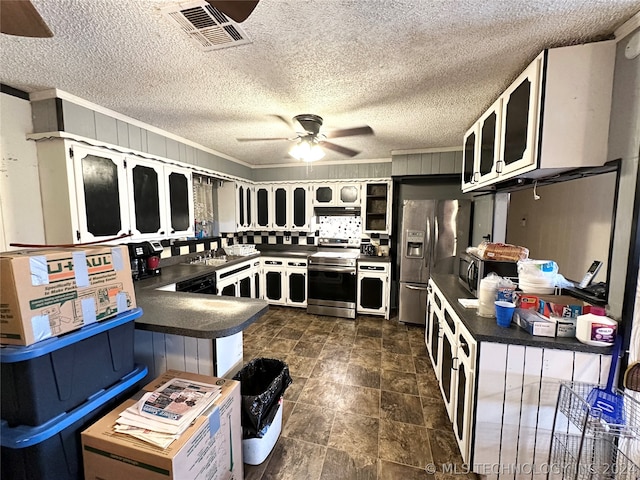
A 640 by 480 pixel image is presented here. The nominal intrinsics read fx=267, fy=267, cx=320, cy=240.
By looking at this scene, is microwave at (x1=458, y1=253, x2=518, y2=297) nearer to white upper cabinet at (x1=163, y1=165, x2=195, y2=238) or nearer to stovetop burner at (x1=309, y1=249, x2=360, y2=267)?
stovetop burner at (x1=309, y1=249, x2=360, y2=267)

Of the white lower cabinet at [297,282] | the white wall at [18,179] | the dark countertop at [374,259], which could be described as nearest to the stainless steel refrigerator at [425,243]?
the dark countertop at [374,259]

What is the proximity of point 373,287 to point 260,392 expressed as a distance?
243 centimetres

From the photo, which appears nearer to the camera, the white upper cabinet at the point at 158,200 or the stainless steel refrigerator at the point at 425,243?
the white upper cabinet at the point at 158,200

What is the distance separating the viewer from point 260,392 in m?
1.71

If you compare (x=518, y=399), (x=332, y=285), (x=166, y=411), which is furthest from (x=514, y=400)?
(x=332, y=285)

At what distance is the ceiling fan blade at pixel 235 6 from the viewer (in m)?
0.80

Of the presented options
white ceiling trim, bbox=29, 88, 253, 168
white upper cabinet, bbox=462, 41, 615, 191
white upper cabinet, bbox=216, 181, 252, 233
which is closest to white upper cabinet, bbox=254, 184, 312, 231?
white upper cabinet, bbox=216, 181, 252, 233

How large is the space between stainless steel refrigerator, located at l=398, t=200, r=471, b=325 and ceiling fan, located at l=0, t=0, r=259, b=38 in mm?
3027

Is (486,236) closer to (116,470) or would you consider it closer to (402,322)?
(402,322)

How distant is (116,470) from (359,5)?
2119 mm

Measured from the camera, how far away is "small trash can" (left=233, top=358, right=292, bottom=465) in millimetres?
1516

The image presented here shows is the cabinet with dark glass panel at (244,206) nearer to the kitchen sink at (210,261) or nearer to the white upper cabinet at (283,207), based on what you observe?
the white upper cabinet at (283,207)

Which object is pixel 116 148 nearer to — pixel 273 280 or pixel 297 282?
pixel 273 280

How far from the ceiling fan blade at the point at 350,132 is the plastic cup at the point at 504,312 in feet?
6.50
